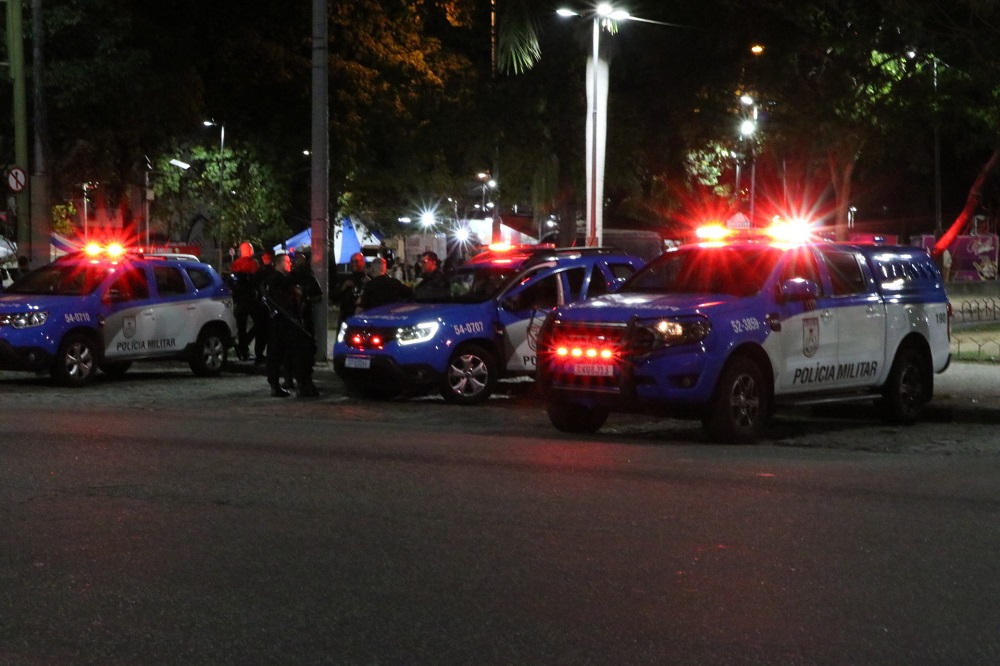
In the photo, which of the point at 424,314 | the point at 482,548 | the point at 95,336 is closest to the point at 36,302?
the point at 95,336

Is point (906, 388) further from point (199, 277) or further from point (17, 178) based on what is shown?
point (17, 178)

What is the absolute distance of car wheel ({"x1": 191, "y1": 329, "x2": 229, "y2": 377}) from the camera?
2050cm

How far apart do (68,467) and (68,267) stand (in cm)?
956

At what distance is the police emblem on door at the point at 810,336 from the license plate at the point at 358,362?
4.96 meters

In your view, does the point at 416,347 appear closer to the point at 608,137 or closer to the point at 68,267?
the point at 68,267

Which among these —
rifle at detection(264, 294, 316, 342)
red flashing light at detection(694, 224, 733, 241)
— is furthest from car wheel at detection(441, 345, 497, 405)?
red flashing light at detection(694, 224, 733, 241)

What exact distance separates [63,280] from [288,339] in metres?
3.64

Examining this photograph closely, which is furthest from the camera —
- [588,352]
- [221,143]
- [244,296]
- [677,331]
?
[221,143]

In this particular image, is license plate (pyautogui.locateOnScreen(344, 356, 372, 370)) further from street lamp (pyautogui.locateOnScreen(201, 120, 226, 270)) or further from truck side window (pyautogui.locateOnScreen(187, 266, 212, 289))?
street lamp (pyautogui.locateOnScreen(201, 120, 226, 270))

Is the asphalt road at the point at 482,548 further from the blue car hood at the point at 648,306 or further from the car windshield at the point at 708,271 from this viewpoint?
the car windshield at the point at 708,271

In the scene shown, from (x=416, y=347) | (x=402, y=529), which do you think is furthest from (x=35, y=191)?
(x=402, y=529)

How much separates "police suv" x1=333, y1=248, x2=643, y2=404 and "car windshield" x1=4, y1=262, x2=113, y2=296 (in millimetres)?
3886

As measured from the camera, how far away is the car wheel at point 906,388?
14664 millimetres

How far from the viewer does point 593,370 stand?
42.0ft
